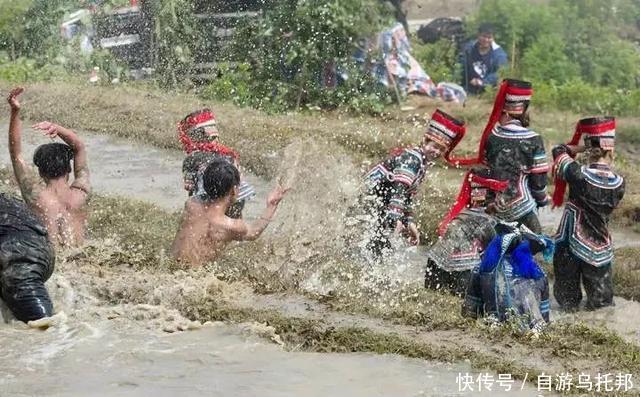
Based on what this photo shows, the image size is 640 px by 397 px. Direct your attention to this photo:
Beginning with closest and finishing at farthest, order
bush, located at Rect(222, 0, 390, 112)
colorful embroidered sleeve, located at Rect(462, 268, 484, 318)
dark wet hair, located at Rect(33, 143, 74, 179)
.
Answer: colorful embroidered sleeve, located at Rect(462, 268, 484, 318) → dark wet hair, located at Rect(33, 143, 74, 179) → bush, located at Rect(222, 0, 390, 112)

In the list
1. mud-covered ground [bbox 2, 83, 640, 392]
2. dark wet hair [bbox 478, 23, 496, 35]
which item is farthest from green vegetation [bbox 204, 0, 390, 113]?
mud-covered ground [bbox 2, 83, 640, 392]

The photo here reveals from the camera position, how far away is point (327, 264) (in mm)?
8695

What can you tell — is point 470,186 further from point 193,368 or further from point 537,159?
point 193,368

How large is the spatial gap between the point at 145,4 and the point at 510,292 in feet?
38.4

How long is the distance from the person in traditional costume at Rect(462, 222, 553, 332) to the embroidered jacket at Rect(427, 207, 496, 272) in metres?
0.87

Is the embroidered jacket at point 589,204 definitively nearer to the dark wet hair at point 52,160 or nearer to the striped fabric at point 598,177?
the striped fabric at point 598,177

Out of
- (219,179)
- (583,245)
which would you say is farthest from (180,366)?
(583,245)

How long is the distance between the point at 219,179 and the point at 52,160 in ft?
4.01

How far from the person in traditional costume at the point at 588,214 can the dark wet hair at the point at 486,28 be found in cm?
971

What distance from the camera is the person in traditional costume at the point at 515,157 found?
8438 millimetres

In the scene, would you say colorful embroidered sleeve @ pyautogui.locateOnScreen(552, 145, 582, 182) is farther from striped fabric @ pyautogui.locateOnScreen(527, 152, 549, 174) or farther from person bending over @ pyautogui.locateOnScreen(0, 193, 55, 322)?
person bending over @ pyautogui.locateOnScreen(0, 193, 55, 322)

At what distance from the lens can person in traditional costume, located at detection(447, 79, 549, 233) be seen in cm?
844

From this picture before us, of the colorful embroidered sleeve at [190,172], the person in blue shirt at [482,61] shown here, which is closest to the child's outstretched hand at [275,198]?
the colorful embroidered sleeve at [190,172]

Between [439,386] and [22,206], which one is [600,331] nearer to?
[439,386]
